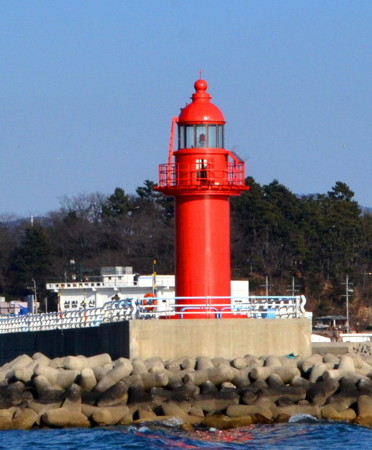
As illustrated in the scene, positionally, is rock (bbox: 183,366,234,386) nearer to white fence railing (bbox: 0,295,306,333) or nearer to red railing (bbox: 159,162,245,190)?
white fence railing (bbox: 0,295,306,333)

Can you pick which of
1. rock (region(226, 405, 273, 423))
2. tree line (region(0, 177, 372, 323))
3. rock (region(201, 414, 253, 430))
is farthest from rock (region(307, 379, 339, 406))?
tree line (region(0, 177, 372, 323))

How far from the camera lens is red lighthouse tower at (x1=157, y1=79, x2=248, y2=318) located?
29.9m

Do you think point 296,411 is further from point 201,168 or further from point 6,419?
point 201,168

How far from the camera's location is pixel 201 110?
30656mm

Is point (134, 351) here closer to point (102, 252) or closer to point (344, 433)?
point (344, 433)

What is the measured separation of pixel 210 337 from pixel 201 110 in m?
5.62

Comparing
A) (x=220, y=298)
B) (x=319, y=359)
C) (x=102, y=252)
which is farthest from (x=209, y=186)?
(x=102, y=252)

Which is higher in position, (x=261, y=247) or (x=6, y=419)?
(x=261, y=247)

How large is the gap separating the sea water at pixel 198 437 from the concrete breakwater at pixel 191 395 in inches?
9.4

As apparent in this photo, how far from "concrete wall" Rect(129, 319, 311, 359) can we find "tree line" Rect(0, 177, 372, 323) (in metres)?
44.9

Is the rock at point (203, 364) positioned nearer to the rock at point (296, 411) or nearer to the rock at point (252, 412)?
the rock at point (252, 412)

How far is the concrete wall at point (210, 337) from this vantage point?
89.5 feet

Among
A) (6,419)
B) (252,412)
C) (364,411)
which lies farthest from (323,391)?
(6,419)

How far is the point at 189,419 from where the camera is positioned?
24438 millimetres
